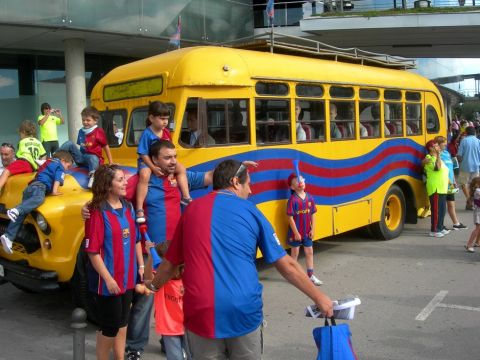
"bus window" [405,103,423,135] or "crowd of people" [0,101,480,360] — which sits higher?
"bus window" [405,103,423,135]

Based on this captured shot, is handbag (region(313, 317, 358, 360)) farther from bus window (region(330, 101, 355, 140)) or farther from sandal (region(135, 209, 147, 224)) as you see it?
bus window (region(330, 101, 355, 140))

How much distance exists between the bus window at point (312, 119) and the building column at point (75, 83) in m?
10.0

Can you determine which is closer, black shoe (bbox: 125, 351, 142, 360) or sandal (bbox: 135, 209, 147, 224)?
sandal (bbox: 135, 209, 147, 224)

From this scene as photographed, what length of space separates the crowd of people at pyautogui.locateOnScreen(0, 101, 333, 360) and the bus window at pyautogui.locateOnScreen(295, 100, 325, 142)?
0.86m

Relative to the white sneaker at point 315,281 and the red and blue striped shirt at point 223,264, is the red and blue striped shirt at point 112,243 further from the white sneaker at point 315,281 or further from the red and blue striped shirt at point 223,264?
the white sneaker at point 315,281

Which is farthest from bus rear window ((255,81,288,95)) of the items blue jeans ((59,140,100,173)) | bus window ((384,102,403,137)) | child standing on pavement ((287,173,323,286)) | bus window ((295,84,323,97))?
bus window ((384,102,403,137))

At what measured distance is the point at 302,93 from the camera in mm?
7000

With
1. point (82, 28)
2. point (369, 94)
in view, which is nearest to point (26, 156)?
point (369, 94)

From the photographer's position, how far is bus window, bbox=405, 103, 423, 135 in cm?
936

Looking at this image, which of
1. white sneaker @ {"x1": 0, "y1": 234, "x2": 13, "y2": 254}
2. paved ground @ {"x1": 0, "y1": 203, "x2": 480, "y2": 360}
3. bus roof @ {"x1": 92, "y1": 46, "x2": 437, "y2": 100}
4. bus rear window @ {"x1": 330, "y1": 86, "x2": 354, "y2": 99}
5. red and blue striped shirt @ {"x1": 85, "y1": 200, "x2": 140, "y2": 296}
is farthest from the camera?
bus rear window @ {"x1": 330, "y1": 86, "x2": 354, "y2": 99}

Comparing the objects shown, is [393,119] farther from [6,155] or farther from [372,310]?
[6,155]

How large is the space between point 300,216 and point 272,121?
1.18 meters

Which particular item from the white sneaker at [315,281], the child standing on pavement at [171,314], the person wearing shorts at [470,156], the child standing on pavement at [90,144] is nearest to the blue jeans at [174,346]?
the child standing on pavement at [171,314]

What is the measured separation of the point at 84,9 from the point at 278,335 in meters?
11.6
